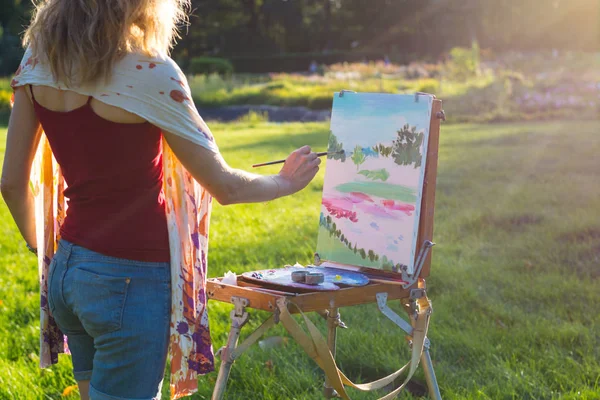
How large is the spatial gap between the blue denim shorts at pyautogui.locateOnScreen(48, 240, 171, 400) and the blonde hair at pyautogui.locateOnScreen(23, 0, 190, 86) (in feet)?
1.54

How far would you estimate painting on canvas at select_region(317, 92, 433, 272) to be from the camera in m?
2.81

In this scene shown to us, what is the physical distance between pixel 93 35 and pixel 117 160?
1.03 feet

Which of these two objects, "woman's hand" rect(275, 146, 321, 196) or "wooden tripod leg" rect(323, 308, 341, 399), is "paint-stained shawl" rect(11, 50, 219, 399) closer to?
"woman's hand" rect(275, 146, 321, 196)

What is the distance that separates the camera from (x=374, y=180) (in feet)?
9.70

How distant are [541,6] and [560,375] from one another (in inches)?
1295

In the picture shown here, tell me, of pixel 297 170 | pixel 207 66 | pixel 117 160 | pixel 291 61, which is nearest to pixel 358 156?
pixel 297 170

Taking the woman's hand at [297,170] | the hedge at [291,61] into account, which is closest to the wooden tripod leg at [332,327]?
the woman's hand at [297,170]

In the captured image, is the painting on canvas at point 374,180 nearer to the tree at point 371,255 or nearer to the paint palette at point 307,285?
the tree at point 371,255

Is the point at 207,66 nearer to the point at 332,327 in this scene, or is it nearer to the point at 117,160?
the point at 332,327

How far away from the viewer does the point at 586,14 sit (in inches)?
1305

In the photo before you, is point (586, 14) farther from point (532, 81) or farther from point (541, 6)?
point (532, 81)

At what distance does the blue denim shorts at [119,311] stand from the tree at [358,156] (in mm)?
1115

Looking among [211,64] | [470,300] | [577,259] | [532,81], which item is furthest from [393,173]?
[211,64]

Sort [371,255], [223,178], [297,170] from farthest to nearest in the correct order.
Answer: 1. [371,255]
2. [297,170]
3. [223,178]
